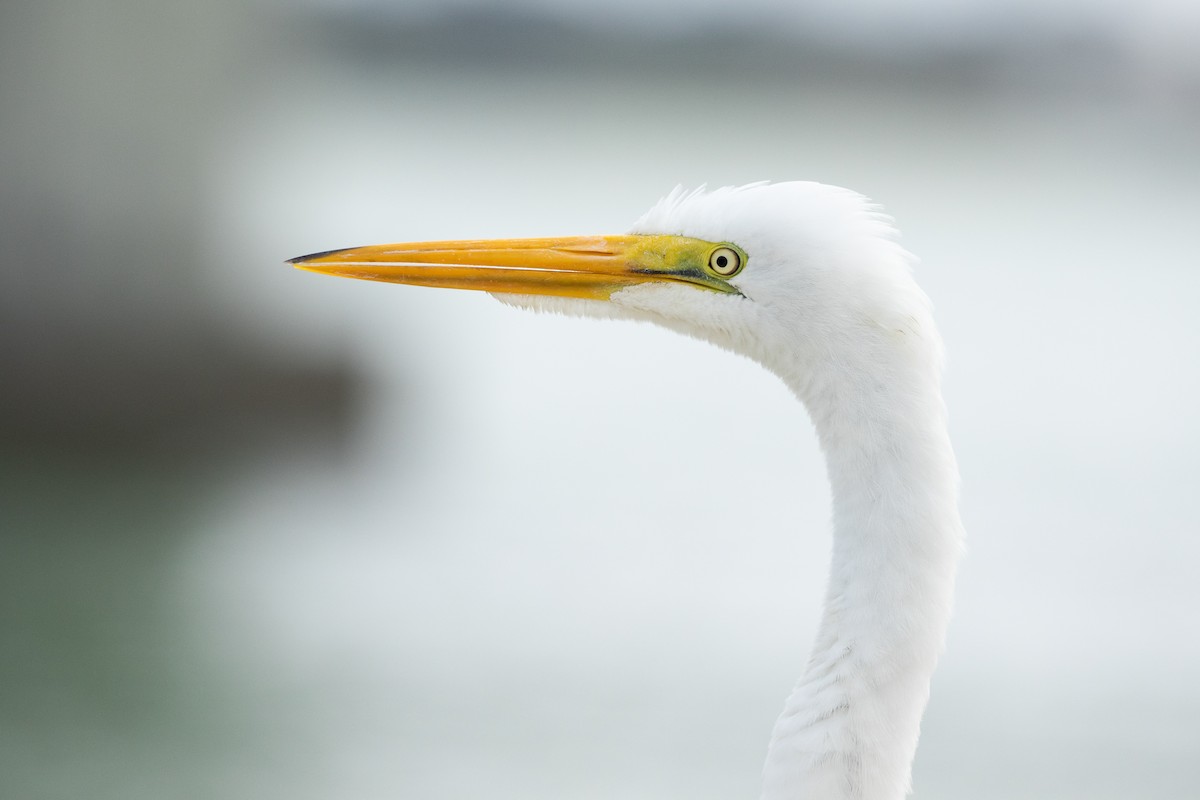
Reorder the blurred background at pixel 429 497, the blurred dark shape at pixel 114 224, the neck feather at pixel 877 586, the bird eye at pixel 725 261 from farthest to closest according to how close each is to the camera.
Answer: the blurred dark shape at pixel 114 224 < the blurred background at pixel 429 497 < the bird eye at pixel 725 261 < the neck feather at pixel 877 586

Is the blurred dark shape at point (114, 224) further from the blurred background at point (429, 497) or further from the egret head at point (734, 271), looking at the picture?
the egret head at point (734, 271)

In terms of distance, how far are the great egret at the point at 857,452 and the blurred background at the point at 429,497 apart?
100.0 inches

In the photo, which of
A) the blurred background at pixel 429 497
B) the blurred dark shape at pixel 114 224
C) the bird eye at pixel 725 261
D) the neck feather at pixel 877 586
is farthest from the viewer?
the blurred dark shape at pixel 114 224

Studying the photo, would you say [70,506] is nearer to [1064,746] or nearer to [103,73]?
[103,73]

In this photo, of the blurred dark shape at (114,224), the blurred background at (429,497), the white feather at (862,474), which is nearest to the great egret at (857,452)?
the white feather at (862,474)

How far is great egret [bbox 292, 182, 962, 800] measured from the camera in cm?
143

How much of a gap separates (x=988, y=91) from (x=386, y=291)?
1612 centimetres

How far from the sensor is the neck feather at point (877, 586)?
1.43 metres

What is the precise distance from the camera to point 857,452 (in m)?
1.45

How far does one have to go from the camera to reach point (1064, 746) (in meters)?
4.28

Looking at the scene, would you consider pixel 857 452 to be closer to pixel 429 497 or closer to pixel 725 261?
pixel 725 261

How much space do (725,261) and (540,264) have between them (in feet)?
1.00

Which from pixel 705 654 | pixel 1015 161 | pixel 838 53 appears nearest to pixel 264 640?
pixel 705 654

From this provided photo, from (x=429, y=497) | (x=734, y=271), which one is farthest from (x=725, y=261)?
(x=429, y=497)
